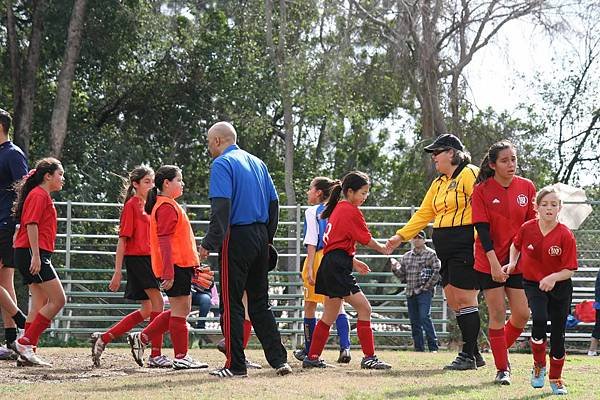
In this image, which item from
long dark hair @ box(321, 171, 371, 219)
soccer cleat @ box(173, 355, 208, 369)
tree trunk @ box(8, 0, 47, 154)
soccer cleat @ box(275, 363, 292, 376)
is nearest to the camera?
soccer cleat @ box(275, 363, 292, 376)

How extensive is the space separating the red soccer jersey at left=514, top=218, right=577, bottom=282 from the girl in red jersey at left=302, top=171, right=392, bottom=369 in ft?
6.25

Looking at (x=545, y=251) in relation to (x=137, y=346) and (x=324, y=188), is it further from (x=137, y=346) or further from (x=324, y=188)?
(x=137, y=346)

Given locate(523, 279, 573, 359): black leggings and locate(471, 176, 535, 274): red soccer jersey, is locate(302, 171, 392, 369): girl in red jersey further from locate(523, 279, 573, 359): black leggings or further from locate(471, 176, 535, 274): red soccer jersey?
locate(523, 279, 573, 359): black leggings

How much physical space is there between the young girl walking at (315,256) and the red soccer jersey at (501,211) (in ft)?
8.19

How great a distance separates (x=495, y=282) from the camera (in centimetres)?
896

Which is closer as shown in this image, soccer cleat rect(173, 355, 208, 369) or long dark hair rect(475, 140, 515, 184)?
long dark hair rect(475, 140, 515, 184)

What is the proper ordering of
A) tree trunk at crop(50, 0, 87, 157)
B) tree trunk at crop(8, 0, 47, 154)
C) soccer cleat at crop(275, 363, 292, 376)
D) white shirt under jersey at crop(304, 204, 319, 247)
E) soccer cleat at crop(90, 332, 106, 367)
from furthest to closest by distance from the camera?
tree trunk at crop(8, 0, 47, 154) < tree trunk at crop(50, 0, 87, 157) < white shirt under jersey at crop(304, 204, 319, 247) < soccer cleat at crop(90, 332, 106, 367) < soccer cleat at crop(275, 363, 292, 376)

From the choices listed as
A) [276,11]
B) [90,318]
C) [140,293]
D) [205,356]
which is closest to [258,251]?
[140,293]

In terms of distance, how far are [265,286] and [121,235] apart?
2.09 meters

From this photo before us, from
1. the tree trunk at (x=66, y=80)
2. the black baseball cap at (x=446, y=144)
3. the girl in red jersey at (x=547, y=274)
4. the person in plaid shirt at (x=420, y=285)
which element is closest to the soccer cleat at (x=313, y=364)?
the black baseball cap at (x=446, y=144)

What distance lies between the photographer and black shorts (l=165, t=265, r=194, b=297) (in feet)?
32.2

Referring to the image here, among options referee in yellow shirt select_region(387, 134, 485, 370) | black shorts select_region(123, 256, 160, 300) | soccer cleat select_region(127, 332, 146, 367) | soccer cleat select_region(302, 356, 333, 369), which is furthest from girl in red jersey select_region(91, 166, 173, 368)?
referee in yellow shirt select_region(387, 134, 485, 370)

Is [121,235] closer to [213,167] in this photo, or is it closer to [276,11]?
[213,167]

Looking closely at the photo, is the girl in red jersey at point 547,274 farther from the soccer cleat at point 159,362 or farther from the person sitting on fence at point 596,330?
the person sitting on fence at point 596,330
